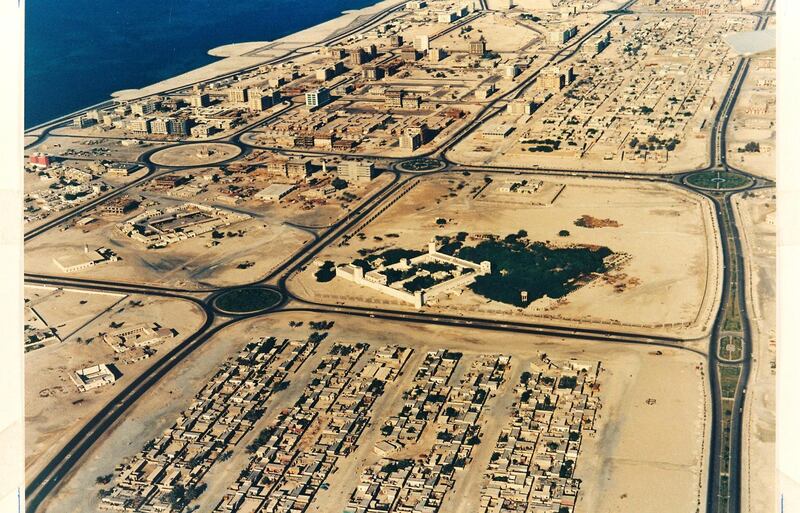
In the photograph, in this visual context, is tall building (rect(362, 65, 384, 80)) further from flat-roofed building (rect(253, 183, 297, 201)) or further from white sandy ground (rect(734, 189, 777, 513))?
white sandy ground (rect(734, 189, 777, 513))

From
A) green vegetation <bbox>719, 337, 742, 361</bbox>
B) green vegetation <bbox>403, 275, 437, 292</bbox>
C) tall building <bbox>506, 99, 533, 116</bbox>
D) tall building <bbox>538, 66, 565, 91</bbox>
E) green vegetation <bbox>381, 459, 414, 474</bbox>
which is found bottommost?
green vegetation <bbox>381, 459, 414, 474</bbox>

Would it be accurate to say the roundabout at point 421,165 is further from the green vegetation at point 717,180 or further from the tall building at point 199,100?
the tall building at point 199,100

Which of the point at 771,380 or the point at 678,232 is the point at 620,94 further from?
the point at 771,380

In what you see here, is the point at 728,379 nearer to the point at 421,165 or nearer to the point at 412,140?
the point at 421,165

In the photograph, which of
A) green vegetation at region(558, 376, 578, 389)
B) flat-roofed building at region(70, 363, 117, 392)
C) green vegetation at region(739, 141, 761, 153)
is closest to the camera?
green vegetation at region(558, 376, 578, 389)

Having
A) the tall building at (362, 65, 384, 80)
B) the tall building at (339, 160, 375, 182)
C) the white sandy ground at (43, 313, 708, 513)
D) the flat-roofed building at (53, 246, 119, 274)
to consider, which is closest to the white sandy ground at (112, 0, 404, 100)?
the tall building at (362, 65, 384, 80)

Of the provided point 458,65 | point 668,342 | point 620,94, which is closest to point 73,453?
point 668,342

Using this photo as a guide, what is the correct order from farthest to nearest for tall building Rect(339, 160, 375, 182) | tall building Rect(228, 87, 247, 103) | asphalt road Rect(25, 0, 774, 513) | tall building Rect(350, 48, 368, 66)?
tall building Rect(350, 48, 368, 66) < tall building Rect(228, 87, 247, 103) < tall building Rect(339, 160, 375, 182) < asphalt road Rect(25, 0, 774, 513)
